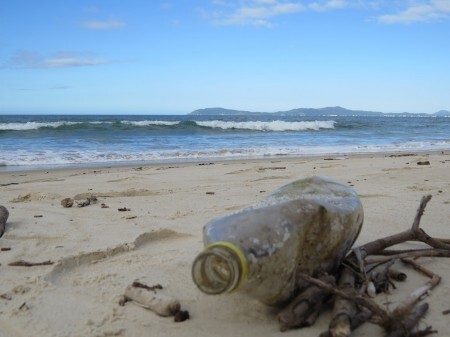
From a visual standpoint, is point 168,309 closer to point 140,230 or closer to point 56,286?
point 56,286

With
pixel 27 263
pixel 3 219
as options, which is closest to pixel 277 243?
pixel 27 263

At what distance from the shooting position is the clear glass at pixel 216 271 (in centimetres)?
203

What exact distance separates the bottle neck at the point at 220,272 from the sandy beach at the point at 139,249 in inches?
20.8

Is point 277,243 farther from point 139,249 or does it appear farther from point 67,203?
point 67,203

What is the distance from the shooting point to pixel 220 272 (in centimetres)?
214

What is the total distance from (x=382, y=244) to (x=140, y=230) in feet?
7.36

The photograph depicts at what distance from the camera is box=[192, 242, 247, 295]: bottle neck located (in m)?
2.03

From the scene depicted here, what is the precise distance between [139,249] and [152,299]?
1.23m

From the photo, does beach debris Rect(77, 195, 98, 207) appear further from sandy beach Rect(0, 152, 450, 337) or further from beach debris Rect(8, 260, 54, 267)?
beach debris Rect(8, 260, 54, 267)

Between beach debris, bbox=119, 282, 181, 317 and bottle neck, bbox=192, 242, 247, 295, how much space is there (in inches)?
26.5

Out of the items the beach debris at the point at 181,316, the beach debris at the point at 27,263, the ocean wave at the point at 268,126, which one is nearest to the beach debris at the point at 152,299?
the beach debris at the point at 181,316

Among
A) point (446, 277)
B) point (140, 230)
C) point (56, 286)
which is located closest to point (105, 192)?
point (140, 230)

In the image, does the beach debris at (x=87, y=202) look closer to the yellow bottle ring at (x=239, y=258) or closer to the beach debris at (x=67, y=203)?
the beach debris at (x=67, y=203)

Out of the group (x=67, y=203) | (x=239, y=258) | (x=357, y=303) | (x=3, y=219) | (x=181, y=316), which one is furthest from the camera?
(x=67, y=203)
